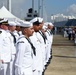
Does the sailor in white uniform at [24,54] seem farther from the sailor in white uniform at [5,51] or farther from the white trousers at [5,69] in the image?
the white trousers at [5,69]

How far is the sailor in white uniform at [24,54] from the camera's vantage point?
6.22 meters

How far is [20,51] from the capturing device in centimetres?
624

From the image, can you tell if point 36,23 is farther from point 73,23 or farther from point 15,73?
point 73,23

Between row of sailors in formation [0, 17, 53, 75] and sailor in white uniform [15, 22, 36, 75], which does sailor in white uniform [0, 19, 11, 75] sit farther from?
sailor in white uniform [15, 22, 36, 75]

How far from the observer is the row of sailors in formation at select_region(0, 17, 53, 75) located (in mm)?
6262

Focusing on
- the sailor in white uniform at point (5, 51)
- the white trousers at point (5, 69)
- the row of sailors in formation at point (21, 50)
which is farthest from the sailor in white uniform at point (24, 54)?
the white trousers at point (5, 69)

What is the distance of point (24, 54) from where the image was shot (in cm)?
628

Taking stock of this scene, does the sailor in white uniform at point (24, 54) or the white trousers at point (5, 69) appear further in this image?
the white trousers at point (5, 69)

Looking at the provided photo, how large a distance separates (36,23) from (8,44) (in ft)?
3.44

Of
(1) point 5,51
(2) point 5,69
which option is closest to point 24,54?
(1) point 5,51

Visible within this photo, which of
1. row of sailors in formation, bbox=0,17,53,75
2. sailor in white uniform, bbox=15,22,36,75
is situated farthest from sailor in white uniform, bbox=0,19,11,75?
sailor in white uniform, bbox=15,22,36,75

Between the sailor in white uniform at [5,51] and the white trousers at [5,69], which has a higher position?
the sailor in white uniform at [5,51]

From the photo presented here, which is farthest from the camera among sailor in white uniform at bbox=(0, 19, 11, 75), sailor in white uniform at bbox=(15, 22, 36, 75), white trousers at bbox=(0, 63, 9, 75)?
white trousers at bbox=(0, 63, 9, 75)

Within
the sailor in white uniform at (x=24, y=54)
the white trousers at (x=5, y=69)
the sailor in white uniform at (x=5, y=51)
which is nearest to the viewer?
the sailor in white uniform at (x=24, y=54)
